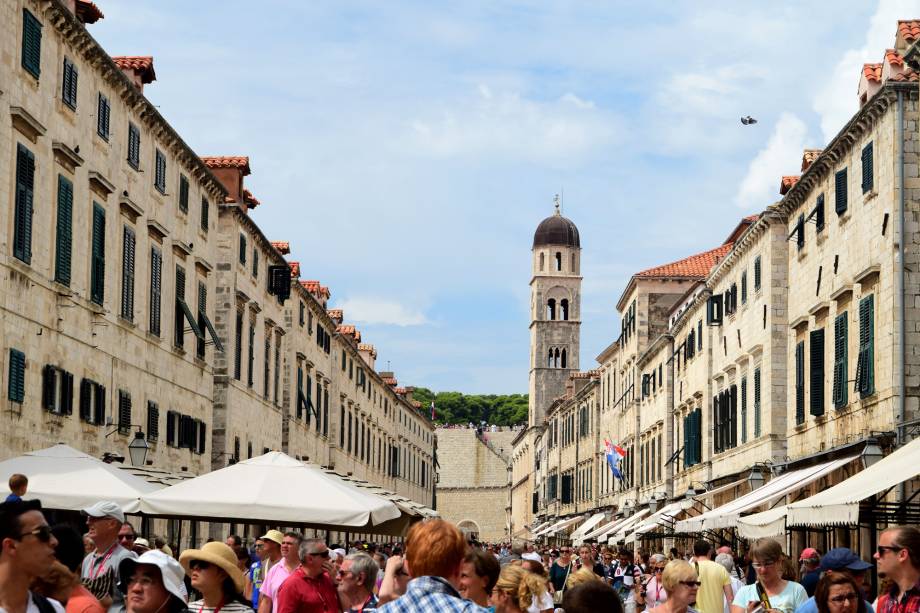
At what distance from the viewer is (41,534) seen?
5.92m

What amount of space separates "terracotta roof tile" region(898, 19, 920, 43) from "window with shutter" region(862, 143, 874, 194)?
195 centimetres

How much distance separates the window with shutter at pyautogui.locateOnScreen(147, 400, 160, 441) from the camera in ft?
99.3

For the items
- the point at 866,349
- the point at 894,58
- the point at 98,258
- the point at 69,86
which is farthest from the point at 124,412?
the point at 894,58

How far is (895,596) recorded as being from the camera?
8.34 metres

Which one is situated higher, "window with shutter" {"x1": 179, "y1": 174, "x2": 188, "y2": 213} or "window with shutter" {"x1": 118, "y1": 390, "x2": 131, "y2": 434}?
"window with shutter" {"x1": 179, "y1": 174, "x2": 188, "y2": 213}

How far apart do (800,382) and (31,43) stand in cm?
1666

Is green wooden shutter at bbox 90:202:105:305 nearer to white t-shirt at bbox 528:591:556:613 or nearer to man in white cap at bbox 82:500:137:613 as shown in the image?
man in white cap at bbox 82:500:137:613

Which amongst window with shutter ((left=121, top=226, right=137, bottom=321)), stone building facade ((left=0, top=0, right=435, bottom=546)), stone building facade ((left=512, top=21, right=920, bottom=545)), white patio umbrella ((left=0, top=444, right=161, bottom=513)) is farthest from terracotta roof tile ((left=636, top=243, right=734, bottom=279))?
white patio umbrella ((left=0, top=444, right=161, bottom=513))

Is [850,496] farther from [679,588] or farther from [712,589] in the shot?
[679,588]

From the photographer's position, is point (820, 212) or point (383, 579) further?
point (820, 212)

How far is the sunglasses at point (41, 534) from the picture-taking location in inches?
231

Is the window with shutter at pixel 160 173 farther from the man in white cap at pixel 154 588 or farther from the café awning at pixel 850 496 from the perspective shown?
the man in white cap at pixel 154 588

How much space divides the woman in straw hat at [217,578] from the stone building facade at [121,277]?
14487 mm

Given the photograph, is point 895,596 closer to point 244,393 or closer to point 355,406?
point 244,393
